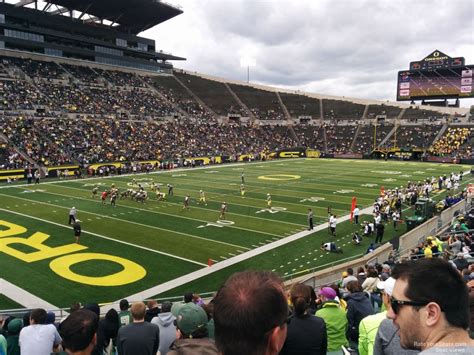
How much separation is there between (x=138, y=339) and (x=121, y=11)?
72.6 meters

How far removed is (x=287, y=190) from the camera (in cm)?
3141

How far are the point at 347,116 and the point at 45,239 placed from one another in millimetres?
75124

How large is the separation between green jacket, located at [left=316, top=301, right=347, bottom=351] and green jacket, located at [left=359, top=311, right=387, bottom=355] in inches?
37.2

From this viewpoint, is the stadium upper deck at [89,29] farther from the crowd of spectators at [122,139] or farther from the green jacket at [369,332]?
the green jacket at [369,332]

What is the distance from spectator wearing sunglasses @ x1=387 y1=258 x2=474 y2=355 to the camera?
6.54 ft

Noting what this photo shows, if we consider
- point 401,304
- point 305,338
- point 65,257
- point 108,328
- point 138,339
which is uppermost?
point 401,304

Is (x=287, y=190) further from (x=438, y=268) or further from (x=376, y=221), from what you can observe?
(x=438, y=268)

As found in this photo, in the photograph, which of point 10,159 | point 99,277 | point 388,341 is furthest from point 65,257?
point 10,159

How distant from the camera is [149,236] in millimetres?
18109

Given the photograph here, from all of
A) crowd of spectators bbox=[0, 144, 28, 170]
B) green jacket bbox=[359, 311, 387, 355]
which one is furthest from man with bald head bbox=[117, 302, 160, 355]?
crowd of spectators bbox=[0, 144, 28, 170]

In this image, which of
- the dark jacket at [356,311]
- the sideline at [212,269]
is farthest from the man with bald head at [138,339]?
the sideline at [212,269]

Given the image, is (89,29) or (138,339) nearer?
(138,339)

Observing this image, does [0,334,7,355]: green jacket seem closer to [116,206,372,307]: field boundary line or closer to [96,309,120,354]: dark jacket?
[96,309,120,354]: dark jacket

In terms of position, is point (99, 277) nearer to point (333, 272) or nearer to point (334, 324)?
point (333, 272)
